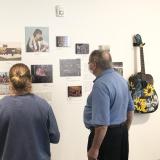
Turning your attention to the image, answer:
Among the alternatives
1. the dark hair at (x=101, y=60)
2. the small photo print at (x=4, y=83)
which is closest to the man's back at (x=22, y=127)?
the dark hair at (x=101, y=60)

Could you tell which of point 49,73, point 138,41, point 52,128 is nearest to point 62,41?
point 49,73

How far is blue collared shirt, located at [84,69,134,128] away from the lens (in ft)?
7.30

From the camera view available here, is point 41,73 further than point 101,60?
Yes

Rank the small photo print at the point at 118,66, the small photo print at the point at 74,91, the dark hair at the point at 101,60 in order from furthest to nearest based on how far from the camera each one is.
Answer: the small photo print at the point at 118,66, the small photo print at the point at 74,91, the dark hair at the point at 101,60

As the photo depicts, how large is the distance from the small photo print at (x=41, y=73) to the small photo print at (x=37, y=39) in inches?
6.0

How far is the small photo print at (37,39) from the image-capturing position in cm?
279

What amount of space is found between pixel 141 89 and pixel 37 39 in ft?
3.90

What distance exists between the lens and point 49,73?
288 cm

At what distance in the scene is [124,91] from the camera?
96.0 inches

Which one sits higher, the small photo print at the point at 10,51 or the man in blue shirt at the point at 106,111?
the small photo print at the point at 10,51

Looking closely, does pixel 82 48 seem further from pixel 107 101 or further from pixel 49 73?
pixel 107 101

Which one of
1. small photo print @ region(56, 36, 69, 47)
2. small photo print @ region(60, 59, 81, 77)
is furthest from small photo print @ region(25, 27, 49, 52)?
small photo print @ region(60, 59, 81, 77)

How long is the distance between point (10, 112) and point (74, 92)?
3.47 ft

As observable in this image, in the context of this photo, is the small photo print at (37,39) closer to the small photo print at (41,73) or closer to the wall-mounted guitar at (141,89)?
the small photo print at (41,73)
